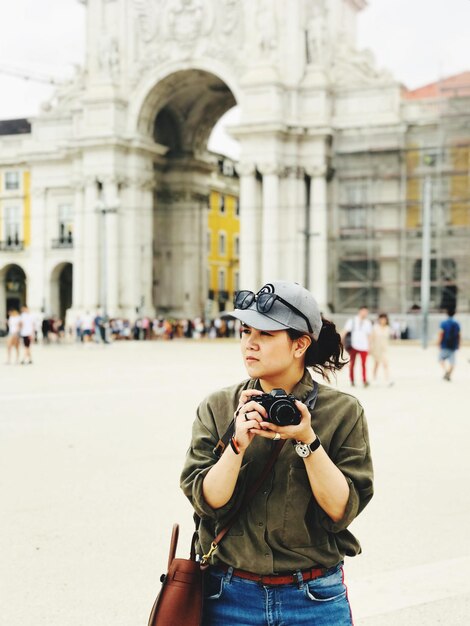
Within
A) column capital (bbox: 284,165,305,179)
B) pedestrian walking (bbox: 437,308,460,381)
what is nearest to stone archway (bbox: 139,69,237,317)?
column capital (bbox: 284,165,305,179)

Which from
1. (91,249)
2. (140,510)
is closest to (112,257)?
(91,249)

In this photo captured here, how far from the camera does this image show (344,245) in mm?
48812

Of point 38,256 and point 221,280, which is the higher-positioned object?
point 38,256

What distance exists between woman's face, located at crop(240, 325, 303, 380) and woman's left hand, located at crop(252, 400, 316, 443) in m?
0.31

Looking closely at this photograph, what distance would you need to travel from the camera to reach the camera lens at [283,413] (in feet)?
9.59

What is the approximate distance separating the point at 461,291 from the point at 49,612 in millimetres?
41707

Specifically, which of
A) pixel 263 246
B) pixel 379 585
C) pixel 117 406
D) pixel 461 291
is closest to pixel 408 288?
pixel 461 291

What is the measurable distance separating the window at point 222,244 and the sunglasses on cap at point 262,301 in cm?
7075

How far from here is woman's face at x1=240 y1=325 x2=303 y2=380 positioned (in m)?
3.27

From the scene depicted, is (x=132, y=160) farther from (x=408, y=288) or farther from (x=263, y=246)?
(x=408, y=288)

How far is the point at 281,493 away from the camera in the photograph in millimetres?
3219

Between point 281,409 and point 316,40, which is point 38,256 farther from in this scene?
point 281,409

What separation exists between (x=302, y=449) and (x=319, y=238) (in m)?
45.4

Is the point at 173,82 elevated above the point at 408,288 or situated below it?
above
